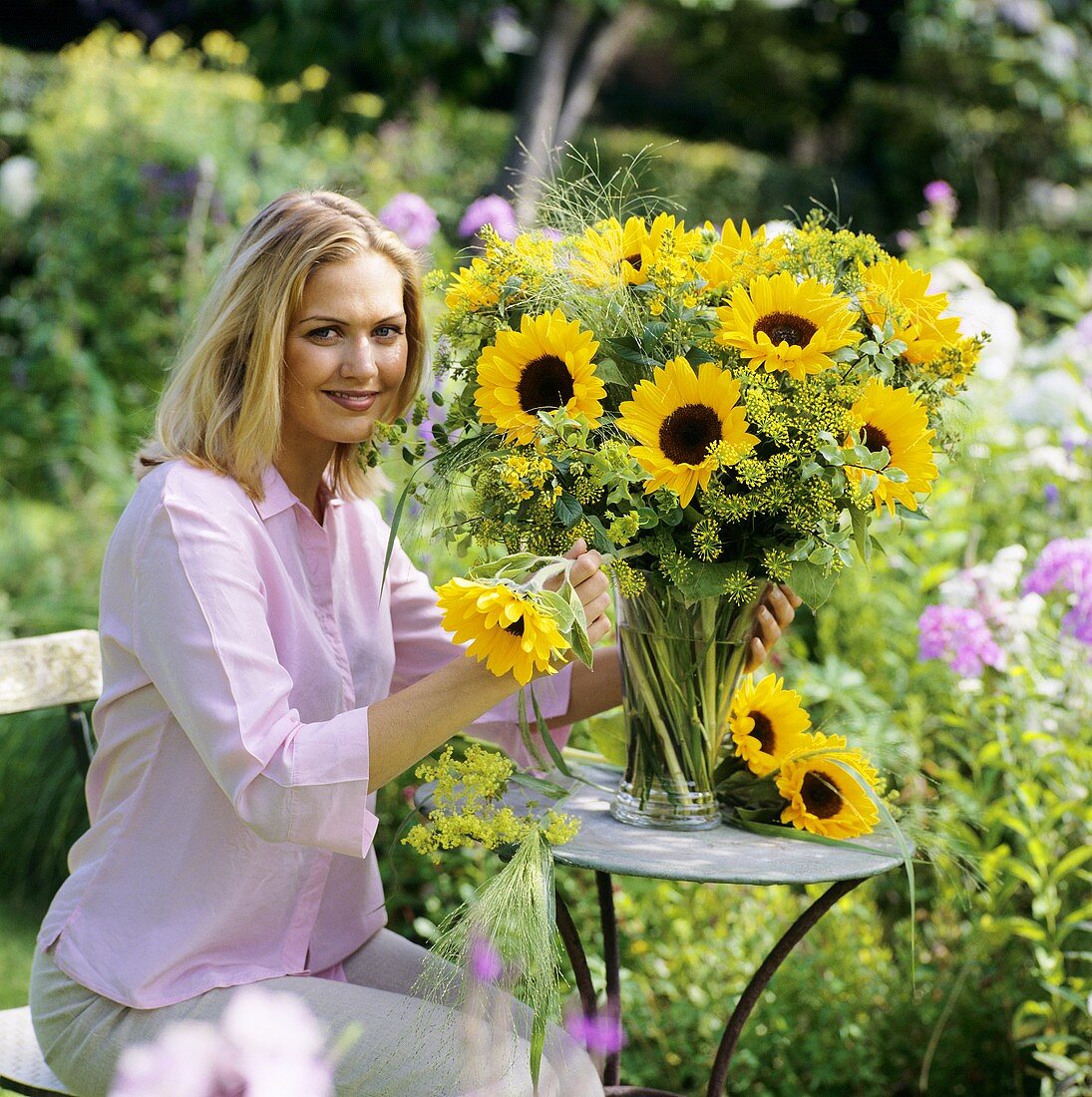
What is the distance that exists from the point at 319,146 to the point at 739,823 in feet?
20.9

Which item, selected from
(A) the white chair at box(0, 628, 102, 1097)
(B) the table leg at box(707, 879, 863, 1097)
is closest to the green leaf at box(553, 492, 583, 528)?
(B) the table leg at box(707, 879, 863, 1097)

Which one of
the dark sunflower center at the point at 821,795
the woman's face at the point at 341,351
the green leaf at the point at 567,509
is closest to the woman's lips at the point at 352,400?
the woman's face at the point at 341,351

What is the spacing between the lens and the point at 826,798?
5.75ft

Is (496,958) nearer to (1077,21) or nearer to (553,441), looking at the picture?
(553,441)

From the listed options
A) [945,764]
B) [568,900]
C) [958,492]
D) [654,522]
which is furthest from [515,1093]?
[958,492]

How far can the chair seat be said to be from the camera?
67.7 inches

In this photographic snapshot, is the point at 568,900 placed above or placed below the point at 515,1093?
below

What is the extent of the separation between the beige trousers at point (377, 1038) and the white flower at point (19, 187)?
6187 mm

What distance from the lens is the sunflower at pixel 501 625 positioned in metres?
1.34

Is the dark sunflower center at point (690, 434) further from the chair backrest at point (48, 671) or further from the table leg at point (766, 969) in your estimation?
the chair backrest at point (48, 671)

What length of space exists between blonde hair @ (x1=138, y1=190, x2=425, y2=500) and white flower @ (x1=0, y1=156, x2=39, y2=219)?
19.3 feet

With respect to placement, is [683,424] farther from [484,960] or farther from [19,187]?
[19,187]

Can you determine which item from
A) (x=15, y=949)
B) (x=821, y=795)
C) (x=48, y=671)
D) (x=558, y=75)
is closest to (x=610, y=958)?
(x=821, y=795)

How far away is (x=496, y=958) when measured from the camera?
55.0 inches
